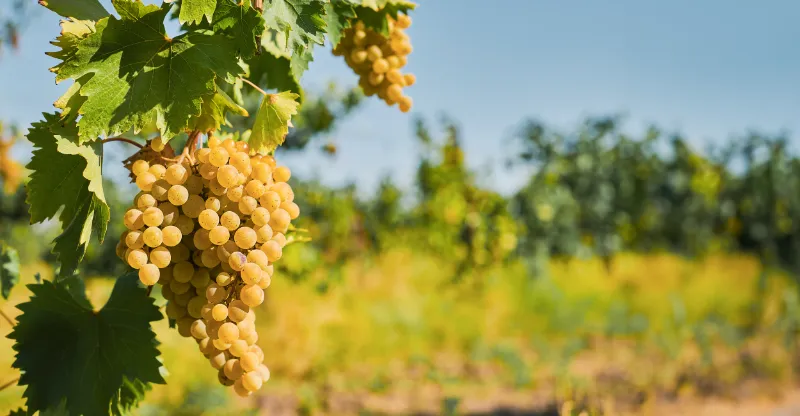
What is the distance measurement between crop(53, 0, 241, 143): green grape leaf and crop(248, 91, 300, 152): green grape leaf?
87 millimetres

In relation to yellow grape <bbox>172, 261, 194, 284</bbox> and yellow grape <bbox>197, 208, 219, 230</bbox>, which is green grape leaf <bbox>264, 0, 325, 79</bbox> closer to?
yellow grape <bbox>197, 208, 219, 230</bbox>

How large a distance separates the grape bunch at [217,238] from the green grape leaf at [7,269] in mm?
779

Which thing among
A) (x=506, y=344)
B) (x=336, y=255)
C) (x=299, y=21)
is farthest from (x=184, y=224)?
(x=506, y=344)

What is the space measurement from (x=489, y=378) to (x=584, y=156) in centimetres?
377

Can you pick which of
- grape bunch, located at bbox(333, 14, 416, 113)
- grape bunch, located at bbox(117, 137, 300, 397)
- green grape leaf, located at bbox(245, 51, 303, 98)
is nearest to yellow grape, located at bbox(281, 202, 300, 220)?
grape bunch, located at bbox(117, 137, 300, 397)

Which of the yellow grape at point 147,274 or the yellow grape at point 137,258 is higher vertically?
the yellow grape at point 137,258

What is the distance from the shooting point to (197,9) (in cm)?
96

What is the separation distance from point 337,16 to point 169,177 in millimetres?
452

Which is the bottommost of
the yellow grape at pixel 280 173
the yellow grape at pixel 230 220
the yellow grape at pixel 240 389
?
the yellow grape at pixel 240 389

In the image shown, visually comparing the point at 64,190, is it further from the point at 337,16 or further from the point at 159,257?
the point at 337,16

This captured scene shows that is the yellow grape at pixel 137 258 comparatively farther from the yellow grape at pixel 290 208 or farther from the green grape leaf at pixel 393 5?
the green grape leaf at pixel 393 5

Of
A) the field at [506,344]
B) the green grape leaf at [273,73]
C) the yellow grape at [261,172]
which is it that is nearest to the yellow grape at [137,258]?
the yellow grape at [261,172]

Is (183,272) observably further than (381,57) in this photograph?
No

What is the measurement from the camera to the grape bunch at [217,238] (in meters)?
0.99
